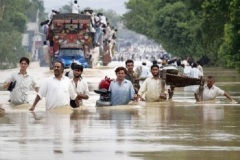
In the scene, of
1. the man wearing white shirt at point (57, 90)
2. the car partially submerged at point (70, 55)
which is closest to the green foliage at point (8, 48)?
the car partially submerged at point (70, 55)

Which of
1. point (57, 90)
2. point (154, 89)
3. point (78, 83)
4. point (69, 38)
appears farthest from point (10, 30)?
point (57, 90)

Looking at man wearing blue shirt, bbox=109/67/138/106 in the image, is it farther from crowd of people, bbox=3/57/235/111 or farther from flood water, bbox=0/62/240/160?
flood water, bbox=0/62/240/160

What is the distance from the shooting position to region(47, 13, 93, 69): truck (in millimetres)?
77500

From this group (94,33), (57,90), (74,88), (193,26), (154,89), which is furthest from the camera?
(193,26)

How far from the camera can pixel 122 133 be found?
1695cm

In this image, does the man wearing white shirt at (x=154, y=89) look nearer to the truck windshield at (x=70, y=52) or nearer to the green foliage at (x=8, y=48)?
the truck windshield at (x=70, y=52)

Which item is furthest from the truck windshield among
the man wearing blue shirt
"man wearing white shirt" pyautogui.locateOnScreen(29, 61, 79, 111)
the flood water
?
"man wearing white shirt" pyautogui.locateOnScreen(29, 61, 79, 111)

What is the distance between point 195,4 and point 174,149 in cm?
4704

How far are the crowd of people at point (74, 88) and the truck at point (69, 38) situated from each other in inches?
1968

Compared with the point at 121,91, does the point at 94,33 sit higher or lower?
higher

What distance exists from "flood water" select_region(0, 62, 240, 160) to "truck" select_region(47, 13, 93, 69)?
53.9m

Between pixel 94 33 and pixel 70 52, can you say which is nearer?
pixel 70 52

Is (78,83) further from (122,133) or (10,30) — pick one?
(10,30)

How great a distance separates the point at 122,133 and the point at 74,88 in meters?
5.59
